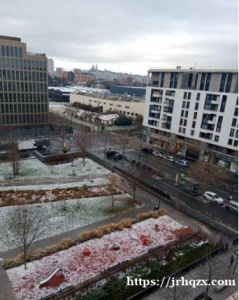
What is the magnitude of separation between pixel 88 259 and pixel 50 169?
22.5 meters

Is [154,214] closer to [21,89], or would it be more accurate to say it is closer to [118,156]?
[118,156]

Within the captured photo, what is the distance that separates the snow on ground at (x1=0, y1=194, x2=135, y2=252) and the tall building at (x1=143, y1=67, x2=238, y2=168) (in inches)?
929

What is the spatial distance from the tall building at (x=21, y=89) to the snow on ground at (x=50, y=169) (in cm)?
1654

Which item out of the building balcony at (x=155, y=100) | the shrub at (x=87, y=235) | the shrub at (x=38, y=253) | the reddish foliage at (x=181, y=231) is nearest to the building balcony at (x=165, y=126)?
the building balcony at (x=155, y=100)

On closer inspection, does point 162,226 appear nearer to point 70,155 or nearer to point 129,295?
point 129,295

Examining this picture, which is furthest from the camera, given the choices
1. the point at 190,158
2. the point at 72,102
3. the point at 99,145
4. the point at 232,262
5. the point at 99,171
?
the point at 72,102

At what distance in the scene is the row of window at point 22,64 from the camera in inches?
2152

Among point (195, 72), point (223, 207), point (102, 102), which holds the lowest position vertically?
point (223, 207)

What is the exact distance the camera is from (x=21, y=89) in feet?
189

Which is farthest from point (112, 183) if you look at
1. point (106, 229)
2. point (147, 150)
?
point (147, 150)

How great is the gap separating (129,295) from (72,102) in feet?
303

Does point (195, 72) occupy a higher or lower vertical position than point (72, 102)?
higher

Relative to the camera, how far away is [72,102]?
4077 inches

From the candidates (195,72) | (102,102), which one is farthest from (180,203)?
(102,102)
